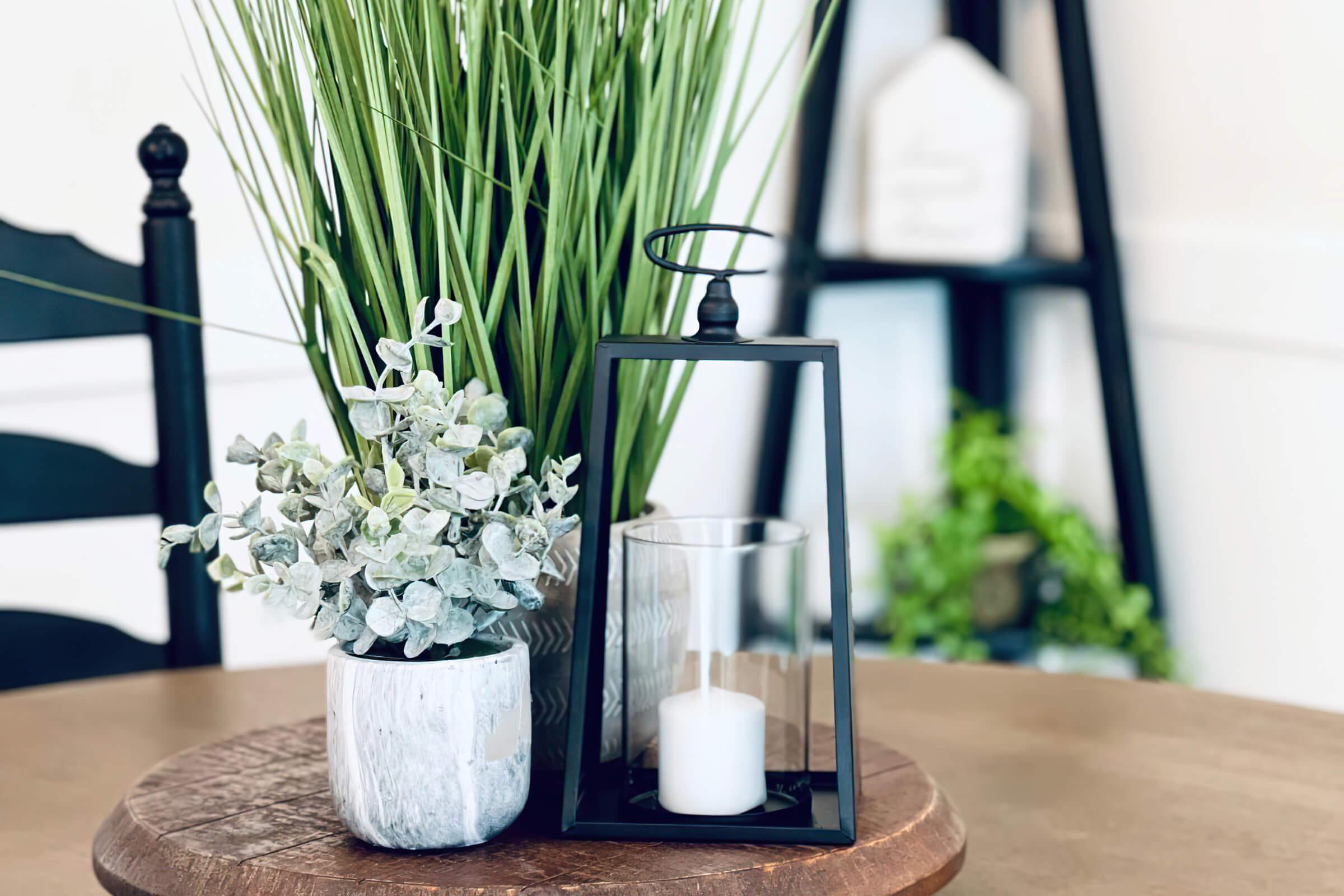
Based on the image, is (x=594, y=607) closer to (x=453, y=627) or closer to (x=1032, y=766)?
(x=453, y=627)

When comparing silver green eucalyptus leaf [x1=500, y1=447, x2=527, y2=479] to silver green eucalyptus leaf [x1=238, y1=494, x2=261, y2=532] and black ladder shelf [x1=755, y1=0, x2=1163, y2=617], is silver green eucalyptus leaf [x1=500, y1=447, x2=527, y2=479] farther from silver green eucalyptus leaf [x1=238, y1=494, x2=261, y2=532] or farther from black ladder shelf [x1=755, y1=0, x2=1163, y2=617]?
black ladder shelf [x1=755, y1=0, x2=1163, y2=617]

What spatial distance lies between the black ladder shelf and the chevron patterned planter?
161 cm

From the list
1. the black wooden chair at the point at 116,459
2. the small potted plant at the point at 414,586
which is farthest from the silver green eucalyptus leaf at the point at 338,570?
the black wooden chair at the point at 116,459

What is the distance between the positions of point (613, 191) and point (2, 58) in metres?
1.30

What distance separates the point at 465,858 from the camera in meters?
0.53

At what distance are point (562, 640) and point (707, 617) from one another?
0.30 ft

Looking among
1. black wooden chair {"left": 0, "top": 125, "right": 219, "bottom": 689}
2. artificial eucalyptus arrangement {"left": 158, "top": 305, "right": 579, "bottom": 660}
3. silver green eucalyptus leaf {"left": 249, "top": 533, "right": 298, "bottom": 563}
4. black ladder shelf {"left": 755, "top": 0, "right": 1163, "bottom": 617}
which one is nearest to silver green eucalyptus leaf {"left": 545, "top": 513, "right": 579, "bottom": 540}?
artificial eucalyptus arrangement {"left": 158, "top": 305, "right": 579, "bottom": 660}

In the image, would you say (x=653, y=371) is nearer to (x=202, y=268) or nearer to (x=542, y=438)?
(x=542, y=438)

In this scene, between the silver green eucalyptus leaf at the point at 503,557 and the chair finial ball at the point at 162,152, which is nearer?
the silver green eucalyptus leaf at the point at 503,557

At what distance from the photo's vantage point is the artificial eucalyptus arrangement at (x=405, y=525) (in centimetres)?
51

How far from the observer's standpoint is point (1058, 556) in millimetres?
2182

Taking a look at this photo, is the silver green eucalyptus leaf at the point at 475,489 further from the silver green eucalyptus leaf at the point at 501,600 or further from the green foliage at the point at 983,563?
the green foliage at the point at 983,563

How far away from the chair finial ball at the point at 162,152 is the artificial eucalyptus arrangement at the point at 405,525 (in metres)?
0.60

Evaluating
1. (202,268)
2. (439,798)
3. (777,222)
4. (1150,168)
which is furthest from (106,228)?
(1150,168)
